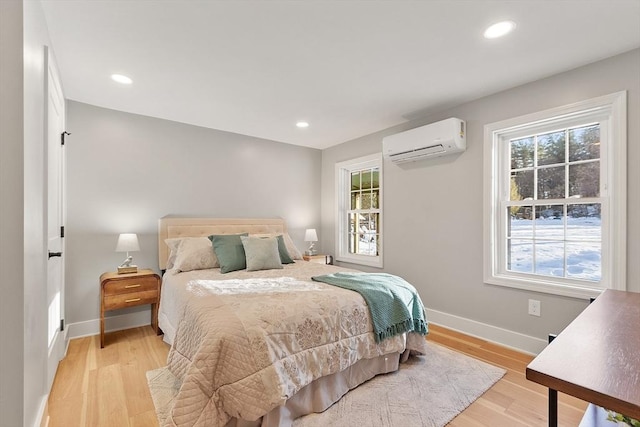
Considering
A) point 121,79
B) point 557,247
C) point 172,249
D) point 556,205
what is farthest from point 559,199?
point 121,79

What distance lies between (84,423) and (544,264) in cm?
360

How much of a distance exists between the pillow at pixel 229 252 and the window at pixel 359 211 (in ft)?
6.11

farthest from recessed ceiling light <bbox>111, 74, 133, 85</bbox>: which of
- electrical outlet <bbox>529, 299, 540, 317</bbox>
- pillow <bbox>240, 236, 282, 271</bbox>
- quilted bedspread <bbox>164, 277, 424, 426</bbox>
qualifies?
electrical outlet <bbox>529, 299, 540, 317</bbox>

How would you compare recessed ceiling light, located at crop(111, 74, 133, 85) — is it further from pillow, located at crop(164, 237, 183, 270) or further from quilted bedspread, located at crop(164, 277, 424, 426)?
quilted bedspread, located at crop(164, 277, 424, 426)

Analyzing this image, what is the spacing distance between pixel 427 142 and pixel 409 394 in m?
2.37

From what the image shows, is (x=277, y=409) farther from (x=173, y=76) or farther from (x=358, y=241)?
(x=358, y=241)

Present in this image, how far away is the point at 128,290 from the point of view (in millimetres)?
2953

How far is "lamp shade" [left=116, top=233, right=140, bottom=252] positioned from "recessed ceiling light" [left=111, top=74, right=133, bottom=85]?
1460 mm

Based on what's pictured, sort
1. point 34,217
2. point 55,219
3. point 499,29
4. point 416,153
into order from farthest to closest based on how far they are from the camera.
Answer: point 416,153
point 55,219
point 499,29
point 34,217

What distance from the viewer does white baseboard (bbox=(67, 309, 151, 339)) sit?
119 inches

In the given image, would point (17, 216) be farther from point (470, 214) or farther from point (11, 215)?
point (470, 214)

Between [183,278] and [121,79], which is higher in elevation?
[121,79]

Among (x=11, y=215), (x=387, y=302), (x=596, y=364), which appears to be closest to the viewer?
(x=596, y=364)

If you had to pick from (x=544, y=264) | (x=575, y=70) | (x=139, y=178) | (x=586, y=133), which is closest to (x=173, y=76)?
(x=139, y=178)
